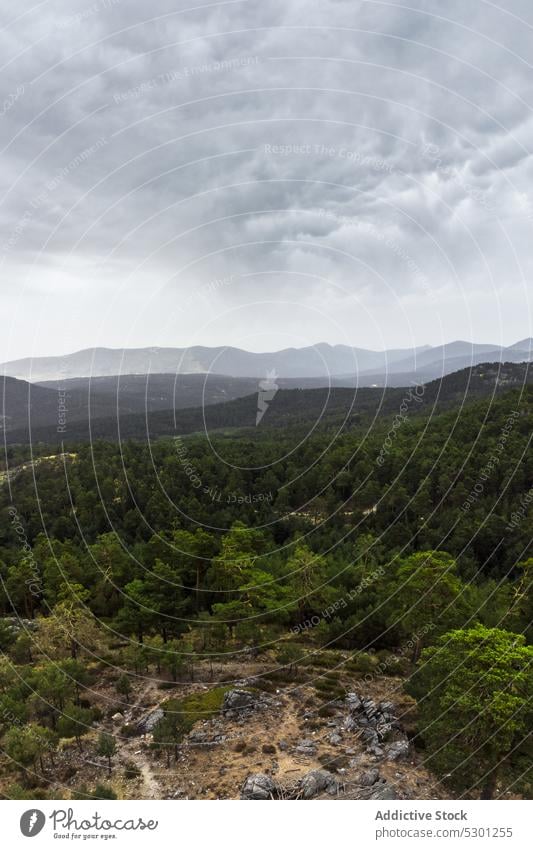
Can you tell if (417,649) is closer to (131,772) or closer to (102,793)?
(131,772)

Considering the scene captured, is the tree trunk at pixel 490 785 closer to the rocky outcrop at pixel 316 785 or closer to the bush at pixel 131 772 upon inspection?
the rocky outcrop at pixel 316 785

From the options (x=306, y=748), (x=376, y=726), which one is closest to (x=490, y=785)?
(x=376, y=726)

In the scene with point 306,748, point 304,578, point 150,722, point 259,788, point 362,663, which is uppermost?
point 304,578

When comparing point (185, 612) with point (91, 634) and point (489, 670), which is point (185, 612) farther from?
point (489, 670)

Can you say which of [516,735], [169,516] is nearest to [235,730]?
[516,735]

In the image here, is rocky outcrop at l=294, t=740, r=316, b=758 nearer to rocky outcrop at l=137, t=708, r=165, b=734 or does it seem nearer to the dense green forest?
the dense green forest

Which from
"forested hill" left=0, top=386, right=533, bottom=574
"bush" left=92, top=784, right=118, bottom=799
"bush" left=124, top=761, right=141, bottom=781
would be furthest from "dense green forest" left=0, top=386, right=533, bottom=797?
"bush" left=92, top=784, right=118, bottom=799

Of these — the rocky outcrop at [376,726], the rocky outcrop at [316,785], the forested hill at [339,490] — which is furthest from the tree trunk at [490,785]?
the forested hill at [339,490]

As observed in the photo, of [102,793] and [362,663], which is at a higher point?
[102,793]
